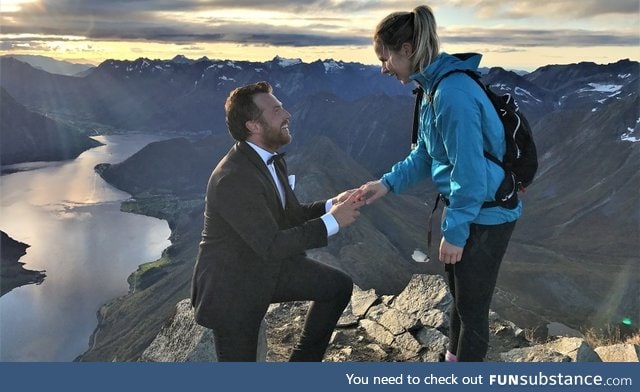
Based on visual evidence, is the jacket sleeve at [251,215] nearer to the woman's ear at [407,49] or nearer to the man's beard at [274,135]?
the man's beard at [274,135]

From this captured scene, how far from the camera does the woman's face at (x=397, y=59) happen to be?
4406 millimetres

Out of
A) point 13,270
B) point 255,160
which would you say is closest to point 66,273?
point 13,270

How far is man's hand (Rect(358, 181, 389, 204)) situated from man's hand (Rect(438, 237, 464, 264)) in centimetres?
127

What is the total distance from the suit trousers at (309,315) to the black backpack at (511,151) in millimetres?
1776

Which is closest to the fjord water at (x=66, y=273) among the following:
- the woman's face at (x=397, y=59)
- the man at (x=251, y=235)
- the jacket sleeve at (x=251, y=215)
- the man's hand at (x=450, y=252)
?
the man at (x=251, y=235)

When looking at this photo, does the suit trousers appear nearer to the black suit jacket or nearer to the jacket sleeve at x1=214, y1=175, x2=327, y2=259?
the black suit jacket

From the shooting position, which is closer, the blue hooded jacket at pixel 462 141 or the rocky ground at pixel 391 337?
the blue hooded jacket at pixel 462 141

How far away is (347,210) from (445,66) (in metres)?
1.66

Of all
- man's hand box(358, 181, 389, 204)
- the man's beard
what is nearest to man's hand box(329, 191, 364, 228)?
man's hand box(358, 181, 389, 204)

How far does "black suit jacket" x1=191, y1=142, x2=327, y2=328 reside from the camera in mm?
4488

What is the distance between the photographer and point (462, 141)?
4102mm

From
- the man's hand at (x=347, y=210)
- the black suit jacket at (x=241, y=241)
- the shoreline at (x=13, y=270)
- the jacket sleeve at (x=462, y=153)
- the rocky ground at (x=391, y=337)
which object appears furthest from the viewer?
the shoreline at (x=13, y=270)

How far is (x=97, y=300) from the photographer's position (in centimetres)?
14362

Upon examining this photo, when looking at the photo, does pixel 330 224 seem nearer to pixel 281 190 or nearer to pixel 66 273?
pixel 281 190
